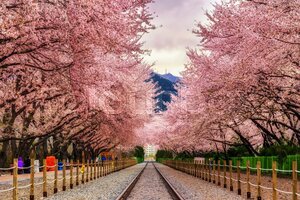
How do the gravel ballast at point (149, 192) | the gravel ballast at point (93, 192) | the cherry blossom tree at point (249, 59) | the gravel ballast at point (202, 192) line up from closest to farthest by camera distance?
the cherry blossom tree at point (249, 59)
the gravel ballast at point (202, 192)
the gravel ballast at point (93, 192)
the gravel ballast at point (149, 192)

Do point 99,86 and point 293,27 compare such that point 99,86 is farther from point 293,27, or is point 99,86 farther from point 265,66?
point 293,27

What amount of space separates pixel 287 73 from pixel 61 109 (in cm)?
1617

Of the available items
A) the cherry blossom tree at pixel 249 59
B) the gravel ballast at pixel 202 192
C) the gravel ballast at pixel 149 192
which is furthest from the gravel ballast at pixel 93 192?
the cherry blossom tree at pixel 249 59

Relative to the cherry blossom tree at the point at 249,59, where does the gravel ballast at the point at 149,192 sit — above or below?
below

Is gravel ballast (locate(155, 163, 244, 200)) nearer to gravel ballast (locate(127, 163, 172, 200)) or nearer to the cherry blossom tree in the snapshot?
gravel ballast (locate(127, 163, 172, 200))

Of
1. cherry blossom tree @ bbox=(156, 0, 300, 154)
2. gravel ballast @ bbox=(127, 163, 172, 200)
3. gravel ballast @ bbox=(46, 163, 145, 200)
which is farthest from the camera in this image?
gravel ballast @ bbox=(127, 163, 172, 200)

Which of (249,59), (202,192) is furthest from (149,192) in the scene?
(249,59)

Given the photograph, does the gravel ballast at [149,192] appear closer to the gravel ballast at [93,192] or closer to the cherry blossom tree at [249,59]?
the gravel ballast at [93,192]

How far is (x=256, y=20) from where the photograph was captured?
14.5 meters

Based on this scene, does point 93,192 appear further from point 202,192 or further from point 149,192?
point 202,192

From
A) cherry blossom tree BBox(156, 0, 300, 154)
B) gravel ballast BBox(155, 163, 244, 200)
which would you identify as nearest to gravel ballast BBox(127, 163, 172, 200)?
gravel ballast BBox(155, 163, 244, 200)

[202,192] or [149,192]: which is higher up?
[202,192]

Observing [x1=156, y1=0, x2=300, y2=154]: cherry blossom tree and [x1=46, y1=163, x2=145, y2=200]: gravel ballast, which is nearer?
[x1=156, y1=0, x2=300, y2=154]: cherry blossom tree

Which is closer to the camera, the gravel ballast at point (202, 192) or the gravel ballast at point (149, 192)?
the gravel ballast at point (202, 192)
